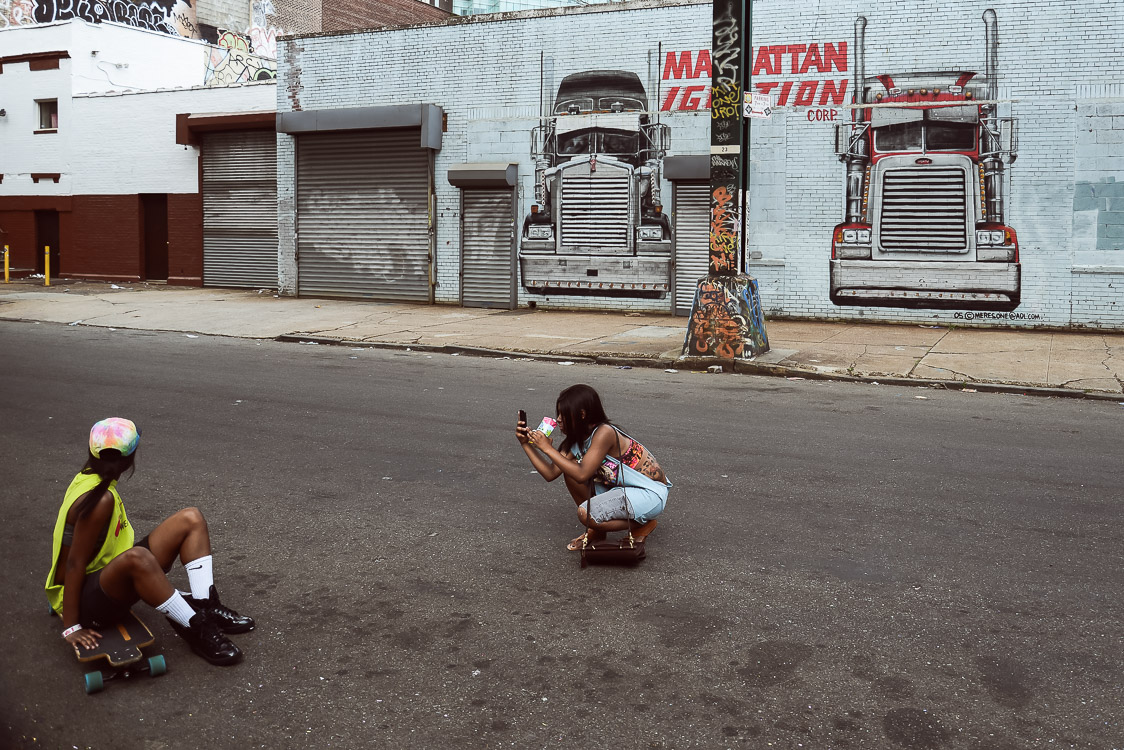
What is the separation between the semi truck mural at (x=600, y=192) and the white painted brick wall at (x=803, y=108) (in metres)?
0.29

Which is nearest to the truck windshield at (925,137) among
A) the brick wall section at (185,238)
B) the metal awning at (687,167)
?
the metal awning at (687,167)

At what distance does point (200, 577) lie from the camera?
4348 millimetres

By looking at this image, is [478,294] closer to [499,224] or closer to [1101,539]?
[499,224]

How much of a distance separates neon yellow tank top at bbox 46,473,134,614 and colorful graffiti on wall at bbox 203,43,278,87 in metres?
28.8

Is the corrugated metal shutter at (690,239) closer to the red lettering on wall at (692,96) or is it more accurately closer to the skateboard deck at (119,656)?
the red lettering on wall at (692,96)

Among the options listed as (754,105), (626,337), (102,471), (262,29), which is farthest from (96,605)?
(262,29)

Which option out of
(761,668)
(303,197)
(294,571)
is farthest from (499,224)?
(761,668)

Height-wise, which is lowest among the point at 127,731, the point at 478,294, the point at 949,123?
the point at 127,731

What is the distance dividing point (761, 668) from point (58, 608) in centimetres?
297

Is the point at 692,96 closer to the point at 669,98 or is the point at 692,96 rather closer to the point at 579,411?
the point at 669,98

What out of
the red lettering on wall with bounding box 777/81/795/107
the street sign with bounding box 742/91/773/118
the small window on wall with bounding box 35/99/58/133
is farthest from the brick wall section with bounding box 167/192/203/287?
the street sign with bounding box 742/91/773/118

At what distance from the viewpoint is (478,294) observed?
2056 centimetres

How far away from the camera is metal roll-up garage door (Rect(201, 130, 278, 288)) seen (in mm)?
24391

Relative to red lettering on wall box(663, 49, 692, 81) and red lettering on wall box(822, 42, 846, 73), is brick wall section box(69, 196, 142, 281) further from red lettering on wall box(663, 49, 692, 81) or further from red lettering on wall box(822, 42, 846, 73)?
red lettering on wall box(822, 42, 846, 73)
